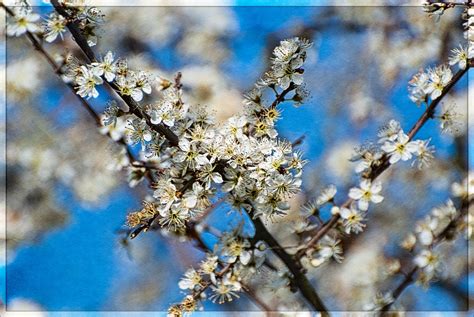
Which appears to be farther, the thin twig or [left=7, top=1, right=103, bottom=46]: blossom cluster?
the thin twig

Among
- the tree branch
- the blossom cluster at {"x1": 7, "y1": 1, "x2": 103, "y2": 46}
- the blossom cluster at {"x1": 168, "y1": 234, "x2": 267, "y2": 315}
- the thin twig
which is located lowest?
the thin twig

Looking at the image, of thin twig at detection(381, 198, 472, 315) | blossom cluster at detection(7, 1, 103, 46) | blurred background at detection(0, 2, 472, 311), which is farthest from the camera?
blurred background at detection(0, 2, 472, 311)

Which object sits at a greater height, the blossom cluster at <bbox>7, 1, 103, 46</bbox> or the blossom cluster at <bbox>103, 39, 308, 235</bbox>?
the blossom cluster at <bbox>7, 1, 103, 46</bbox>

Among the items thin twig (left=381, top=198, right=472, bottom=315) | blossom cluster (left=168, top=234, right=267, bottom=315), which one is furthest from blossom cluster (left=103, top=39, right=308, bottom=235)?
thin twig (left=381, top=198, right=472, bottom=315)

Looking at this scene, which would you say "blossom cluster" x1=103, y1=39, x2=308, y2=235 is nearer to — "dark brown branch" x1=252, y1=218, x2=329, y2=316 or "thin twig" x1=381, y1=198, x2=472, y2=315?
"dark brown branch" x1=252, y1=218, x2=329, y2=316

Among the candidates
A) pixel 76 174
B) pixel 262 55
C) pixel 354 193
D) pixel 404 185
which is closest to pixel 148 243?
pixel 76 174

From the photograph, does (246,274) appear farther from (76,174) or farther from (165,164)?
(76,174)

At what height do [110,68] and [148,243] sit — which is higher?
[148,243]

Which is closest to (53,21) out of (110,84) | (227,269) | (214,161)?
(110,84)

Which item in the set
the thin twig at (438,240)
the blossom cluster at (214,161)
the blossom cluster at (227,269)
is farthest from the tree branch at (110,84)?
the thin twig at (438,240)
